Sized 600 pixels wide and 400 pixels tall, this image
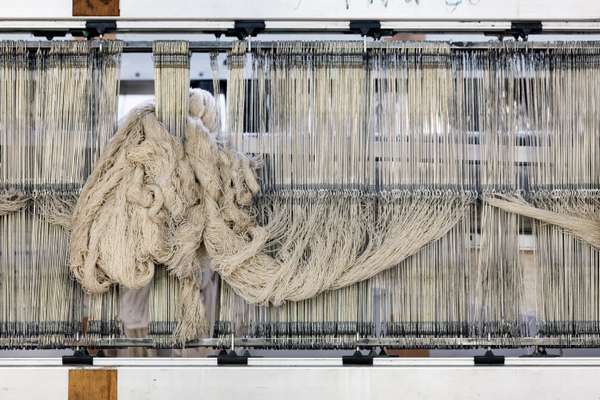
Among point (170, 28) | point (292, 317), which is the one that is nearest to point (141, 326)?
point (292, 317)

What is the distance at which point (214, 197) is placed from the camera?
6.41 feet

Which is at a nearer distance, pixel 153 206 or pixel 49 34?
pixel 153 206

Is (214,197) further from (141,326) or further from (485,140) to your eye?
(485,140)

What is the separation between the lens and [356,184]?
79.3 inches

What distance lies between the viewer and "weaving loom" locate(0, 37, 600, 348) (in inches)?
78.7

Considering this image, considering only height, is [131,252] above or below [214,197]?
below

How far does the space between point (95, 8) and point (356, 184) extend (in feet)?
2.65

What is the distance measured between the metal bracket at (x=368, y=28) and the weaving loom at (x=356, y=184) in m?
0.05

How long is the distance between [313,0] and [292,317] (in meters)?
0.81

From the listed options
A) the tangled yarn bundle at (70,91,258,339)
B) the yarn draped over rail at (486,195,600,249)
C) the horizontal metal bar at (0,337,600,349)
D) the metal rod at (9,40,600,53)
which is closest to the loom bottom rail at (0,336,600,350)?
the horizontal metal bar at (0,337,600,349)
